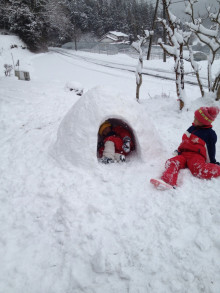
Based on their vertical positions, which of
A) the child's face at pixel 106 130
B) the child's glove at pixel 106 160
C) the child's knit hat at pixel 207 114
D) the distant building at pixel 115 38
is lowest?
the child's glove at pixel 106 160

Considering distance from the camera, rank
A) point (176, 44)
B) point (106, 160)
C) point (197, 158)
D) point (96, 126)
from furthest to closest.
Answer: point (176, 44) < point (106, 160) < point (96, 126) < point (197, 158)

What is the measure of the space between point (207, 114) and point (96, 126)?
157cm

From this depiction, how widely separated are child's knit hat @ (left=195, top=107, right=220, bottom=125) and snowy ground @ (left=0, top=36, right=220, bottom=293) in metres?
0.76

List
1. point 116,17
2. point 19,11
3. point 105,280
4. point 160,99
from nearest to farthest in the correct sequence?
point 105,280 < point 160,99 < point 19,11 < point 116,17

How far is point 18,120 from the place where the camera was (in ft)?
17.3

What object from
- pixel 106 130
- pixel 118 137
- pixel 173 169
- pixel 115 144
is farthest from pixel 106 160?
pixel 173 169

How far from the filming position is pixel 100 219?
7.31 ft

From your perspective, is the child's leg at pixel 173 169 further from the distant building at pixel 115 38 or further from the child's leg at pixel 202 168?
the distant building at pixel 115 38

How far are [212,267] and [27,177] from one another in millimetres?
2623

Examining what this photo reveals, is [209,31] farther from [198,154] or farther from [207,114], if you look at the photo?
[198,154]

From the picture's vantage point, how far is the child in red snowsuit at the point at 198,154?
8.61 feet

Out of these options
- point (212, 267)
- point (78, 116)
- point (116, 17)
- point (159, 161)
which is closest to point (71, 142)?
point (78, 116)

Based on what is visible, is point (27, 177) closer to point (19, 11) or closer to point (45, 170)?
point (45, 170)

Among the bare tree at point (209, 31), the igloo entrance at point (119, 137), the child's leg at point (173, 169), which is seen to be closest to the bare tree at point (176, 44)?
the bare tree at point (209, 31)
